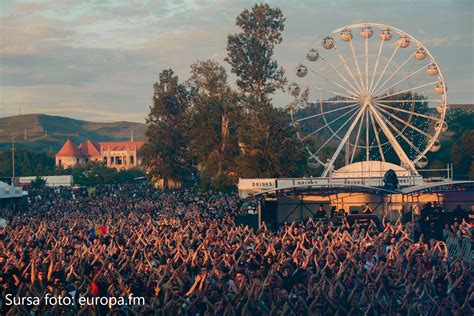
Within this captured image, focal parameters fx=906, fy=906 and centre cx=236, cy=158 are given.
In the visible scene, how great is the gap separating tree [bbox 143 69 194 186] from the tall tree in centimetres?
1753

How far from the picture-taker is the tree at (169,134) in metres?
93.1

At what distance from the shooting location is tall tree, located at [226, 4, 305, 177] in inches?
2798

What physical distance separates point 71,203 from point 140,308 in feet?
152

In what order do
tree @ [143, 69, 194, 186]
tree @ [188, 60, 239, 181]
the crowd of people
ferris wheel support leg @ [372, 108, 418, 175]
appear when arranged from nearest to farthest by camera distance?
the crowd of people, ferris wheel support leg @ [372, 108, 418, 175], tree @ [188, 60, 239, 181], tree @ [143, 69, 194, 186]

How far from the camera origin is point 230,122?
83938 millimetres

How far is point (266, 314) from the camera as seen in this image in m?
14.1

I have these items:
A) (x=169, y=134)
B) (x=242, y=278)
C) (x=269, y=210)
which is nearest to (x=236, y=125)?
(x=169, y=134)

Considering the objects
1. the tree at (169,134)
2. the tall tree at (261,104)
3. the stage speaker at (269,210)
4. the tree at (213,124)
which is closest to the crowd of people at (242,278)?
the stage speaker at (269,210)

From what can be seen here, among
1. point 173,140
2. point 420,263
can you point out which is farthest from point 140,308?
point 173,140

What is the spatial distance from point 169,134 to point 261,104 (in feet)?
73.7

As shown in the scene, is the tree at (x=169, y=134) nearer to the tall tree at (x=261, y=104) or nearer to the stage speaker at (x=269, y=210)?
the tall tree at (x=261, y=104)

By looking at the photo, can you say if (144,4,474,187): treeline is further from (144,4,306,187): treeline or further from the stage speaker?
the stage speaker

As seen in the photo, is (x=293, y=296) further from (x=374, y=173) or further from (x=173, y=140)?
(x=173, y=140)

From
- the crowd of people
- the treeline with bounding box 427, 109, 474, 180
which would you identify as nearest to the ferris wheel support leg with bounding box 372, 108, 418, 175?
the treeline with bounding box 427, 109, 474, 180
